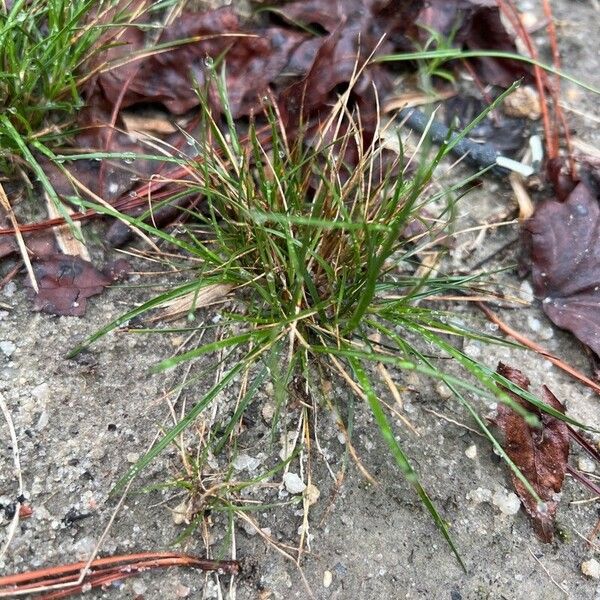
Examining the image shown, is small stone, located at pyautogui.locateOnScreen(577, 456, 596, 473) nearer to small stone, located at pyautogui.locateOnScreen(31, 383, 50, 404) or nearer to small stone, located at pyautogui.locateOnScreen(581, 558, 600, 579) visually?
small stone, located at pyautogui.locateOnScreen(581, 558, 600, 579)

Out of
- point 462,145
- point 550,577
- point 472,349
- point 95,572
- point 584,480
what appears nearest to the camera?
point 95,572

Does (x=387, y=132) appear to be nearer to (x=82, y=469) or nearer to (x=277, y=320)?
(x=277, y=320)

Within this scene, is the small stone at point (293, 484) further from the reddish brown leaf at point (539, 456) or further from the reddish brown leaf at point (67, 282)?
the reddish brown leaf at point (67, 282)

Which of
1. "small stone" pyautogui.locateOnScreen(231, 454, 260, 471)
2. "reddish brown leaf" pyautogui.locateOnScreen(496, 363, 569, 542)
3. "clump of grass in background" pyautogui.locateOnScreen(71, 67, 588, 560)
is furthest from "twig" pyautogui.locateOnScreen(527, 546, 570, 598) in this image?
"small stone" pyautogui.locateOnScreen(231, 454, 260, 471)

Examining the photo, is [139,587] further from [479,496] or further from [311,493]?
[479,496]

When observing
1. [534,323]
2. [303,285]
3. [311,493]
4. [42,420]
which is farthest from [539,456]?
[42,420]

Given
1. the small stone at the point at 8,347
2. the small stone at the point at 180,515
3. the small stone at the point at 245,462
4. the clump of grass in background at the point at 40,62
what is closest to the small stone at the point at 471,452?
the small stone at the point at 245,462
